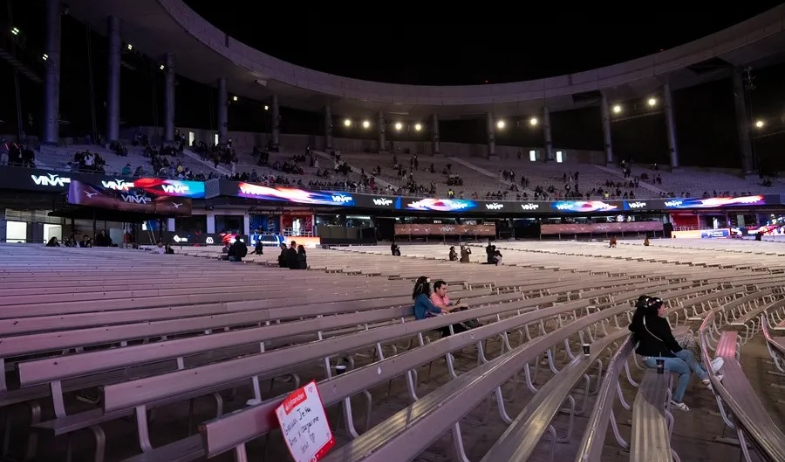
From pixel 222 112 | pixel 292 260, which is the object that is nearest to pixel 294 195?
pixel 222 112

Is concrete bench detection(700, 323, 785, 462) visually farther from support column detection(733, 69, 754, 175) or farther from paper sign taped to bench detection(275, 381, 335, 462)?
support column detection(733, 69, 754, 175)

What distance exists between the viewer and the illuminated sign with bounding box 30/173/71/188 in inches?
837

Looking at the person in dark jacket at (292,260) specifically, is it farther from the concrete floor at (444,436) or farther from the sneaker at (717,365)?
the sneaker at (717,365)

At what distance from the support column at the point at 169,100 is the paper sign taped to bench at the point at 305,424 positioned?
40417 mm

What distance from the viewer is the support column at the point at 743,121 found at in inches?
1873

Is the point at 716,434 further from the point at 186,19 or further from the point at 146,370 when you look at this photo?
the point at 186,19

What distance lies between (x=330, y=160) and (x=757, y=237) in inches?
1357

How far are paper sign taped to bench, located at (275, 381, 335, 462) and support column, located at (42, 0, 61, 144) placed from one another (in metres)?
33.2

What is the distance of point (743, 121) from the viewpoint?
1913 inches

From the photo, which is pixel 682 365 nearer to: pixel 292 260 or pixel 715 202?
pixel 292 260

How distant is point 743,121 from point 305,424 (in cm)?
5968

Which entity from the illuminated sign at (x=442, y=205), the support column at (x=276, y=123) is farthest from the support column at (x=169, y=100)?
the illuminated sign at (x=442, y=205)

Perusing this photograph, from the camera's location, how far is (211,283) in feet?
27.6

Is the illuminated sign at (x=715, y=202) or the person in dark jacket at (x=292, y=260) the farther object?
the illuminated sign at (x=715, y=202)
